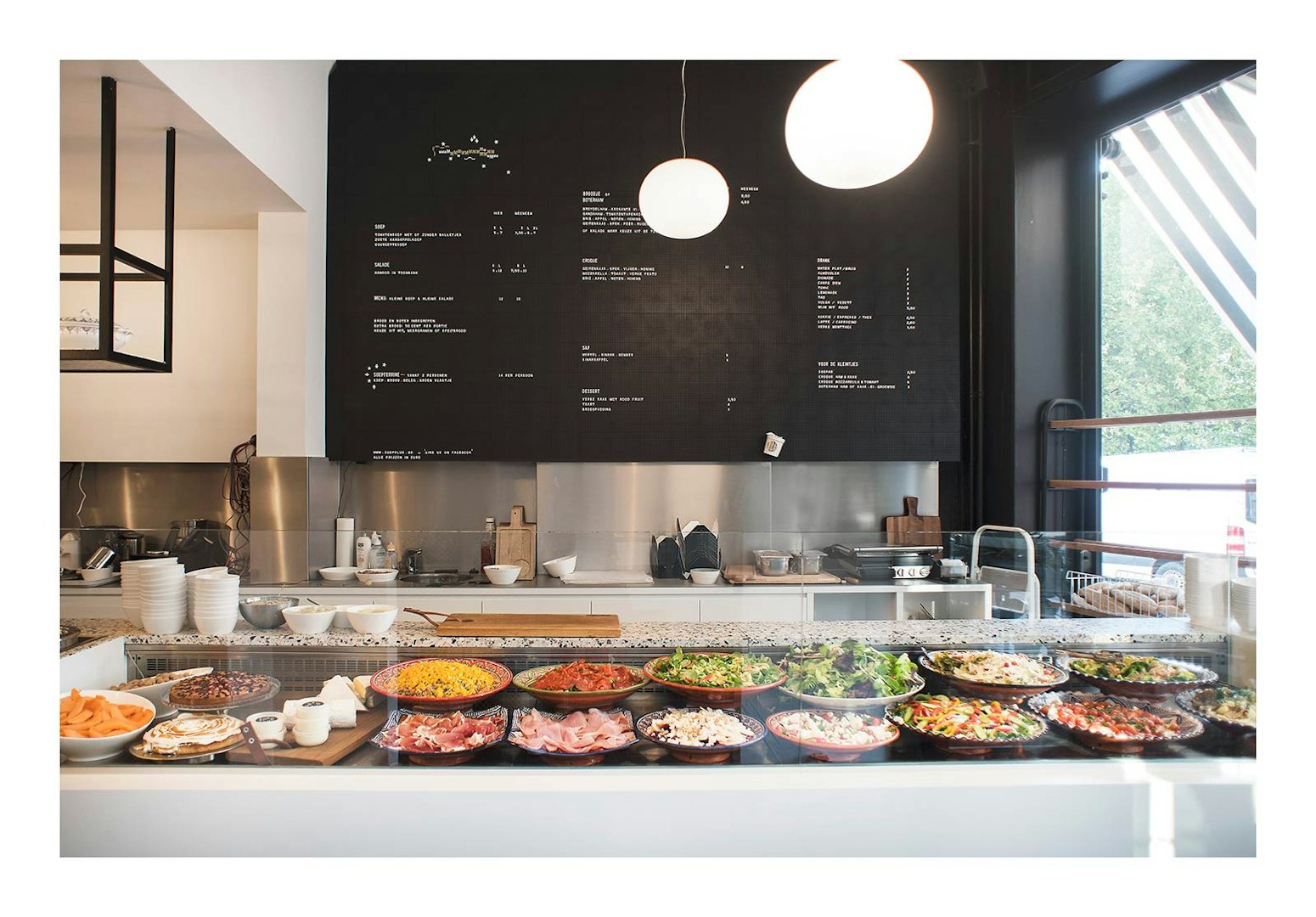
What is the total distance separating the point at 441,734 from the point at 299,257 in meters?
2.75

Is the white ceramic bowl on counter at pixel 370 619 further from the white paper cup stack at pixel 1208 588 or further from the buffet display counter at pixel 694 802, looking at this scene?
the white paper cup stack at pixel 1208 588

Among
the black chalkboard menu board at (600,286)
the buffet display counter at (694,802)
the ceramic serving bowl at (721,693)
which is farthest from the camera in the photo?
the black chalkboard menu board at (600,286)

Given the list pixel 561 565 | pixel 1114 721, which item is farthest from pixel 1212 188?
pixel 561 565

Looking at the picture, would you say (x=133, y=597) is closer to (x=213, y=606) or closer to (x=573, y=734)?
(x=213, y=606)

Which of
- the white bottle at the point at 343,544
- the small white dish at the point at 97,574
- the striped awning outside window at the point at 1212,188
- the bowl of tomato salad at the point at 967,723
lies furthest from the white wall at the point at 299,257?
the striped awning outside window at the point at 1212,188

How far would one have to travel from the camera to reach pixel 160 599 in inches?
75.9

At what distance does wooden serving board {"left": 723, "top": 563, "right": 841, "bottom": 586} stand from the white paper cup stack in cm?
87

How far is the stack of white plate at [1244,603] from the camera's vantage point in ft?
5.92

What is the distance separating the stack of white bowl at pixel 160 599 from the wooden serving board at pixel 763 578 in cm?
145

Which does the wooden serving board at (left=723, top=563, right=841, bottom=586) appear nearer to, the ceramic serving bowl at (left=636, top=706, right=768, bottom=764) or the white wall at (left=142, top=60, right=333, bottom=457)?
the ceramic serving bowl at (left=636, top=706, right=768, bottom=764)

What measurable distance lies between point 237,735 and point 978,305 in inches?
149

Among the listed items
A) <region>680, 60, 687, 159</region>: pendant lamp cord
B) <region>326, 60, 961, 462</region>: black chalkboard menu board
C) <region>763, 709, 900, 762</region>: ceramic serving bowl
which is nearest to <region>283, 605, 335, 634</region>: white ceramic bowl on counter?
<region>763, 709, 900, 762</region>: ceramic serving bowl
